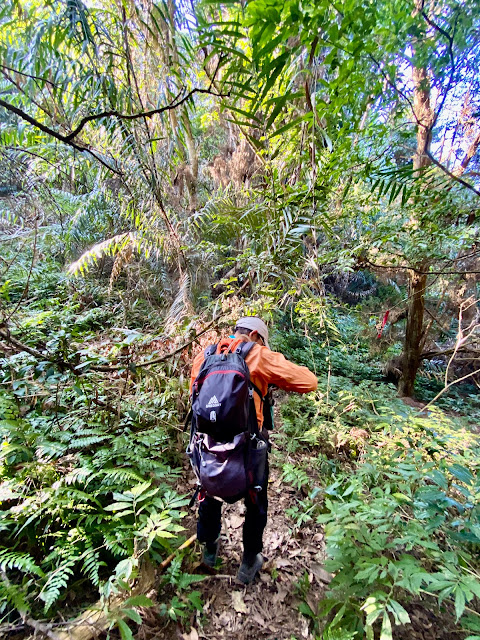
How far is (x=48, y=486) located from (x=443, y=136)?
7000mm

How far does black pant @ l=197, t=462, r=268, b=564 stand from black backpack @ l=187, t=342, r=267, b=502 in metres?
0.21

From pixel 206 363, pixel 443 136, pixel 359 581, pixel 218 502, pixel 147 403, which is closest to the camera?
pixel 359 581

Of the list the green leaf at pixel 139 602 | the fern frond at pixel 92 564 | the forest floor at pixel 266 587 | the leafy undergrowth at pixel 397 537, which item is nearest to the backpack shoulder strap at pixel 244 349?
the leafy undergrowth at pixel 397 537

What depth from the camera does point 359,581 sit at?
1.60 m

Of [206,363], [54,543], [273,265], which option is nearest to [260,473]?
[206,363]

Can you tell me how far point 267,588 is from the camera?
1.90 meters

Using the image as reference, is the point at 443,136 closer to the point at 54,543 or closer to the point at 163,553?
the point at 163,553

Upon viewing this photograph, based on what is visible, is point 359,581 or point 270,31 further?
point 359,581

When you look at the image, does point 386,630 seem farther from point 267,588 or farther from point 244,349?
point 244,349

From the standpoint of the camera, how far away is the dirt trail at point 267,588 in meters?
1.67

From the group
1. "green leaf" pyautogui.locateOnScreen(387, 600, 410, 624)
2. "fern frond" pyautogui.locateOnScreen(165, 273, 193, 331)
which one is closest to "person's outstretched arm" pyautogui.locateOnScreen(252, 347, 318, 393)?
"green leaf" pyautogui.locateOnScreen(387, 600, 410, 624)

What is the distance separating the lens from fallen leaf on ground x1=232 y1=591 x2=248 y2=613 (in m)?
1.78

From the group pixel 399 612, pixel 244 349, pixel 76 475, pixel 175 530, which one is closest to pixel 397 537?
pixel 399 612

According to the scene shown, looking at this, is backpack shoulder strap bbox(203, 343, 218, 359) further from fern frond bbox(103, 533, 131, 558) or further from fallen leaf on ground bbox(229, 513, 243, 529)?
fallen leaf on ground bbox(229, 513, 243, 529)
